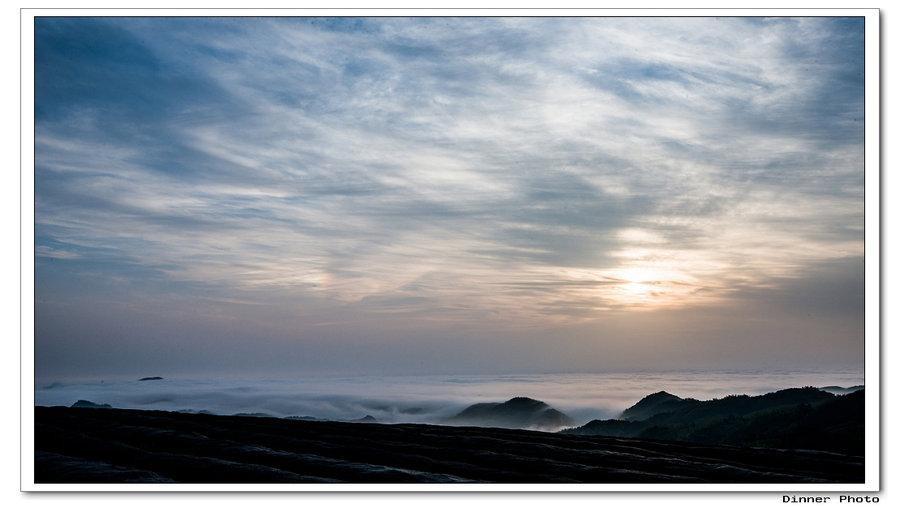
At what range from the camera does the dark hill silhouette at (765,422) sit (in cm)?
898

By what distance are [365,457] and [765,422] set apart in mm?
18387

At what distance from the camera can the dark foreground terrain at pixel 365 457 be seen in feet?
19.6

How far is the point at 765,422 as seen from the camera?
832 inches

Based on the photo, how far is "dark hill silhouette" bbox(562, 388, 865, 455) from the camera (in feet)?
29.5

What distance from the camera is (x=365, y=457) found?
6.56 m

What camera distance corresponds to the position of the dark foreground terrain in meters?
5.97

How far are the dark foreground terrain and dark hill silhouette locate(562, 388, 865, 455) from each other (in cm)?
→ 132

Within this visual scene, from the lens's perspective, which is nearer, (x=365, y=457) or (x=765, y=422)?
(x=365, y=457)

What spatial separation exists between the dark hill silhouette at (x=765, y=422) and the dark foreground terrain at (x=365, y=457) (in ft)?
4.32
